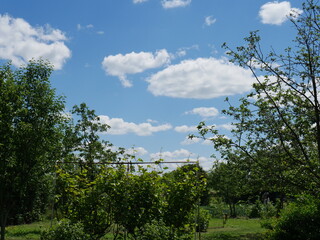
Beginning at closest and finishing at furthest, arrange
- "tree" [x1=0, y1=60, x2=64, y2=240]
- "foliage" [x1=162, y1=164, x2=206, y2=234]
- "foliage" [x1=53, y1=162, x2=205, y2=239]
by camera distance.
Answer: "foliage" [x1=53, y1=162, x2=205, y2=239]
"foliage" [x1=162, y1=164, x2=206, y2=234]
"tree" [x1=0, y1=60, x2=64, y2=240]

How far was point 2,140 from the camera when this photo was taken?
35.9ft

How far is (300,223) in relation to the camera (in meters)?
7.58

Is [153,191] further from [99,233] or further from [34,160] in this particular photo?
[34,160]

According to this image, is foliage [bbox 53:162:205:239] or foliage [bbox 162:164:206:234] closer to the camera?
foliage [bbox 53:162:205:239]

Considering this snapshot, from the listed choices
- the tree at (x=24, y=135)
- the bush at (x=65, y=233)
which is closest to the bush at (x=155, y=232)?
the bush at (x=65, y=233)

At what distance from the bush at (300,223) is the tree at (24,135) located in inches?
286

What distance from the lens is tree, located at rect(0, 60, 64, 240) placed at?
10945mm

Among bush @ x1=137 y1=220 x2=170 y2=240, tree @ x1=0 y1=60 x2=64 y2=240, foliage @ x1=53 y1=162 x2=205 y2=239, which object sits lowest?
bush @ x1=137 y1=220 x2=170 y2=240

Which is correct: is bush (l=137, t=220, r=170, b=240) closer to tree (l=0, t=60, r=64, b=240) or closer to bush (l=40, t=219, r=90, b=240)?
bush (l=40, t=219, r=90, b=240)

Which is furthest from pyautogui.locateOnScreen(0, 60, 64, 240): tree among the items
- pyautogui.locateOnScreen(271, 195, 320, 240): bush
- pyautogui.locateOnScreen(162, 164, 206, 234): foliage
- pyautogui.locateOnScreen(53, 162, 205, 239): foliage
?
pyautogui.locateOnScreen(271, 195, 320, 240): bush

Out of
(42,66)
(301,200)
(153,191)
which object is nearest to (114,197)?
(153,191)

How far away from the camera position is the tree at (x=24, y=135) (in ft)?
35.9

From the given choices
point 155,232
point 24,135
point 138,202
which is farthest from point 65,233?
point 24,135

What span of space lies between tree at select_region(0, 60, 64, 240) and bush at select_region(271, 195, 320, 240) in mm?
7271
